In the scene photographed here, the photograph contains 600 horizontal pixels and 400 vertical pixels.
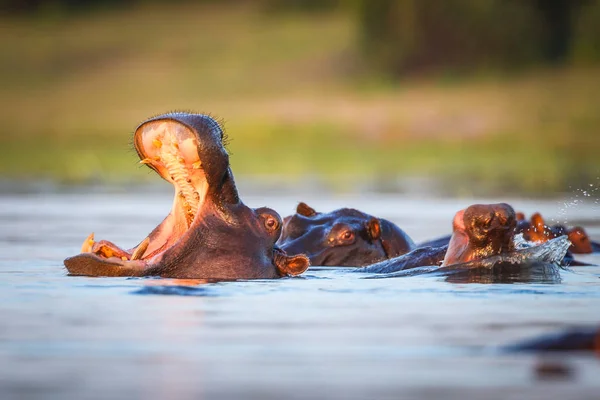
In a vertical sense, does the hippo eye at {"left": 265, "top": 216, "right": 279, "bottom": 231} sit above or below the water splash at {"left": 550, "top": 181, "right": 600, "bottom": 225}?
below

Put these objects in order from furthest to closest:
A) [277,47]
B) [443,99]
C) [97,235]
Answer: [277,47] → [443,99] → [97,235]

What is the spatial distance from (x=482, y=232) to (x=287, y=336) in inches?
98.8

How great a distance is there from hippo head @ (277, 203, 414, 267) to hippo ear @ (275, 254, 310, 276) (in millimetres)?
1611

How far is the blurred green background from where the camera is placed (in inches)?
1243

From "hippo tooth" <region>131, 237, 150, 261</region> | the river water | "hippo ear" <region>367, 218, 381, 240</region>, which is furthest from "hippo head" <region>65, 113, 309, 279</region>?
"hippo ear" <region>367, 218, 381, 240</region>

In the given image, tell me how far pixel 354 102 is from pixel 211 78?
543 centimetres

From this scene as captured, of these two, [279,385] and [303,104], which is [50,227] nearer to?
[279,385]

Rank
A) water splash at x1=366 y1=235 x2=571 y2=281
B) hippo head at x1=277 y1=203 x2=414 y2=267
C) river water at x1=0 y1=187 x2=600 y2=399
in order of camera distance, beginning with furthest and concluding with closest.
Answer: hippo head at x1=277 y1=203 x2=414 y2=267 < water splash at x1=366 y1=235 x2=571 y2=281 < river water at x1=0 y1=187 x2=600 y2=399

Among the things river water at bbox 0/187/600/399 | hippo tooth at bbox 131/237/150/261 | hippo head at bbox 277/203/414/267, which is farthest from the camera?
hippo head at bbox 277/203/414/267

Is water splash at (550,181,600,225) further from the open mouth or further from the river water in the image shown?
the open mouth

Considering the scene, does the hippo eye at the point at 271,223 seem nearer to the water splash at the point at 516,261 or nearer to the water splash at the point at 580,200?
the water splash at the point at 516,261

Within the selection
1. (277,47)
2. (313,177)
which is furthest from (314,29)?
(313,177)

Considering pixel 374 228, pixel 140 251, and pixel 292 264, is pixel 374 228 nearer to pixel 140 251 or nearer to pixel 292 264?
pixel 292 264

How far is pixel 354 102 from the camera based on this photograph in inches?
1506
